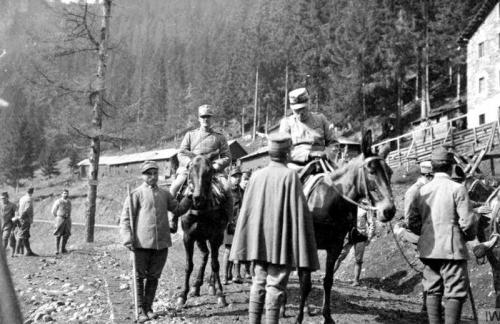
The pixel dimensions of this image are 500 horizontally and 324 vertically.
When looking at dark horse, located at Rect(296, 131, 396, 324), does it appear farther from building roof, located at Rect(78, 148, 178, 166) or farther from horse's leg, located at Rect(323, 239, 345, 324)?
building roof, located at Rect(78, 148, 178, 166)

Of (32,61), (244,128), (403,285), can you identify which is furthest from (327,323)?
(244,128)

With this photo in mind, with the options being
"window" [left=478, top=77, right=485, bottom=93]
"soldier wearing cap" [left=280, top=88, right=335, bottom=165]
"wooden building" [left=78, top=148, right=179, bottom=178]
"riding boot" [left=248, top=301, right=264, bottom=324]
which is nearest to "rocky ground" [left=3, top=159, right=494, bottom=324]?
"riding boot" [left=248, top=301, right=264, bottom=324]

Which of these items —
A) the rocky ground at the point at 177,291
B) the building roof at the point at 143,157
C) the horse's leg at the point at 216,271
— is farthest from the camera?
the building roof at the point at 143,157

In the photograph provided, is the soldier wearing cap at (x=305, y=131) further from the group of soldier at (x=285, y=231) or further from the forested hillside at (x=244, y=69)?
the forested hillside at (x=244, y=69)

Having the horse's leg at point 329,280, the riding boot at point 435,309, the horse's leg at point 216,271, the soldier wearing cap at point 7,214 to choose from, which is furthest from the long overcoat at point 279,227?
the soldier wearing cap at point 7,214

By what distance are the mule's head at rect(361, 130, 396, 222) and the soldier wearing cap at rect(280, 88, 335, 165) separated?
40.1 inches

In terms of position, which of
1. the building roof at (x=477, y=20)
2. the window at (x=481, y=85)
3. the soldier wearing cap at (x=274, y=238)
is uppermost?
the building roof at (x=477, y=20)

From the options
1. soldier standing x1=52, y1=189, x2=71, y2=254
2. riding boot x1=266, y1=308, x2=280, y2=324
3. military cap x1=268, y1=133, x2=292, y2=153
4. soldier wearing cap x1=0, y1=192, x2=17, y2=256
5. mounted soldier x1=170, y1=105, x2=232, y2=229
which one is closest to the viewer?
riding boot x1=266, y1=308, x2=280, y2=324

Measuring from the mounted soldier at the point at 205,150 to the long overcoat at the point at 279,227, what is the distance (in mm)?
3391

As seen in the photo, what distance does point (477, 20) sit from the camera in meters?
37.4

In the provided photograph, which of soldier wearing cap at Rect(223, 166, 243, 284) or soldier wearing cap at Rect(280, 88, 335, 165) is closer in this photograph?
soldier wearing cap at Rect(280, 88, 335, 165)

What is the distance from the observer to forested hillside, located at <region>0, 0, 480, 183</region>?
20.2m

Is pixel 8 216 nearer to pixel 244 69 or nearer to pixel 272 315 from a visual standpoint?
pixel 272 315

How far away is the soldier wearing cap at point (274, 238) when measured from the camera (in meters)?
5.45
